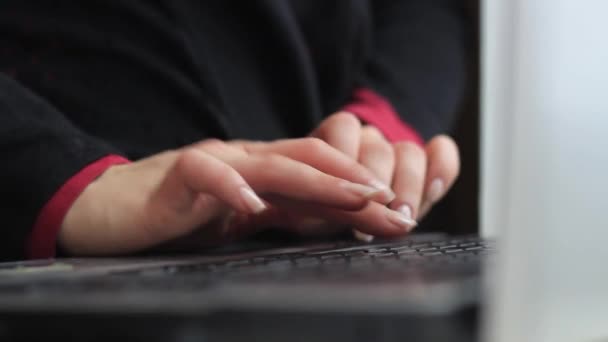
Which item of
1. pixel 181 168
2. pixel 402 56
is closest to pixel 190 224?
pixel 181 168

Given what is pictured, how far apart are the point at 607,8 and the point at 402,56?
0.42 m

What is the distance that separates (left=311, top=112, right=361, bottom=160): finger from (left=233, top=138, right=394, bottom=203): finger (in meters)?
0.05

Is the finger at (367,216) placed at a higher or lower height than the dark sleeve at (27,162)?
lower

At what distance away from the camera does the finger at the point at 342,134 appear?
38 cm

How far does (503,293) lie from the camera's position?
130 mm

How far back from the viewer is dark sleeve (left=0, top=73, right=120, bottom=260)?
341mm

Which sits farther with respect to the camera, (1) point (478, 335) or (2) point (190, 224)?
(2) point (190, 224)

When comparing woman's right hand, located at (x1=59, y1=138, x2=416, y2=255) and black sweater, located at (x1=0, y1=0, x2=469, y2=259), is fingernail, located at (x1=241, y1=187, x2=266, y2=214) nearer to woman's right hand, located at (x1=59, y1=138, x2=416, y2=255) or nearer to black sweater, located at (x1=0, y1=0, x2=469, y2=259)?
woman's right hand, located at (x1=59, y1=138, x2=416, y2=255)

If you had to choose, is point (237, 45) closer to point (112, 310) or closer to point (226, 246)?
point (226, 246)

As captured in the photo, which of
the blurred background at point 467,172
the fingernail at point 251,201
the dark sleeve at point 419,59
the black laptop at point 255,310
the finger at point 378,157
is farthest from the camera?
the blurred background at point 467,172

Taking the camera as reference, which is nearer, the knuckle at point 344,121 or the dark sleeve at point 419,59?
the knuckle at point 344,121

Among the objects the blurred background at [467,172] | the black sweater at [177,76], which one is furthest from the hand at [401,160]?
the blurred background at [467,172]

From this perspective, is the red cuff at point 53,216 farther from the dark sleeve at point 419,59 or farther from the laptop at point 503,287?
the dark sleeve at point 419,59

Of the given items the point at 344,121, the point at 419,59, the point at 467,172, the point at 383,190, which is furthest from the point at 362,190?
the point at 467,172
